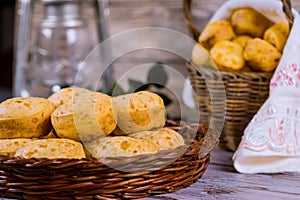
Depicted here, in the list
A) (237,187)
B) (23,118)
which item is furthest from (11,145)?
(237,187)

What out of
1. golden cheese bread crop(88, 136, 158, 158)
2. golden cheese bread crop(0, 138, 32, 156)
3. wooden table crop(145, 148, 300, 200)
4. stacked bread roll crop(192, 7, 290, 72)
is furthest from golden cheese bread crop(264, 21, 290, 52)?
golden cheese bread crop(0, 138, 32, 156)

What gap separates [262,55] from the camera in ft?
3.01

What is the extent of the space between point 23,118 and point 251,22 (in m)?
0.53

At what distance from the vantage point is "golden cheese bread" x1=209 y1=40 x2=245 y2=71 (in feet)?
3.10

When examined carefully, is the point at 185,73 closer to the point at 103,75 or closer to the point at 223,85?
the point at 103,75

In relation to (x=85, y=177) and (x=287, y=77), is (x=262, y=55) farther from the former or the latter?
(x=85, y=177)

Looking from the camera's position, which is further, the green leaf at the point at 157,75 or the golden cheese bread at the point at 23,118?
the green leaf at the point at 157,75

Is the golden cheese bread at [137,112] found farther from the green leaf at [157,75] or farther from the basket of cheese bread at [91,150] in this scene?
the green leaf at [157,75]

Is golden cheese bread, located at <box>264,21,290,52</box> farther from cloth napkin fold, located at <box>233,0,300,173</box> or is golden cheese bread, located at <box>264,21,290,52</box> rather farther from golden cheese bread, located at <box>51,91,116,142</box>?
golden cheese bread, located at <box>51,91,116,142</box>

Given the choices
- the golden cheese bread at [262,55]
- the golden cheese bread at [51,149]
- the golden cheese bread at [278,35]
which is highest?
the golden cheese bread at [278,35]

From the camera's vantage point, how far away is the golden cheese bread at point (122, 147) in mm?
647

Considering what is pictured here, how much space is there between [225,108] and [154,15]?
0.55 metres

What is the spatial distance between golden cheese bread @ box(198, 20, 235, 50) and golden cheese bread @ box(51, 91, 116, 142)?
15.1 inches

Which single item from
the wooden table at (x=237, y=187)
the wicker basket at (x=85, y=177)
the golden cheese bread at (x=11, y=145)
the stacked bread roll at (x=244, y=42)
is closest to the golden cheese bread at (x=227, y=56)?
the stacked bread roll at (x=244, y=42)
